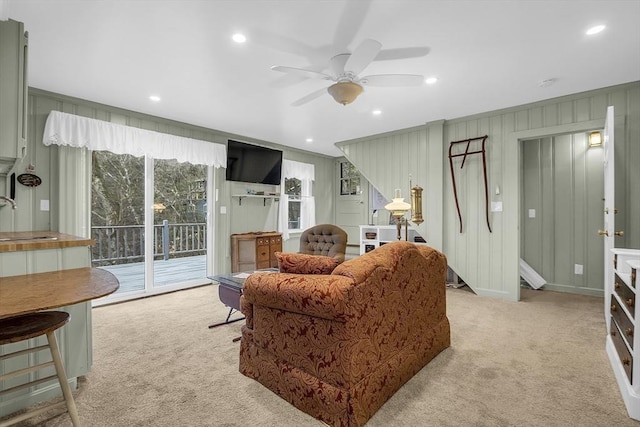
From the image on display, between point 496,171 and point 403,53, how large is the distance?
2.32 meters

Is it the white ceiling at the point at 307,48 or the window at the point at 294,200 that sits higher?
the white ceiling at the point at 307,48

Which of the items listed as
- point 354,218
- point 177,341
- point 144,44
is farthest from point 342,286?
point 354,218

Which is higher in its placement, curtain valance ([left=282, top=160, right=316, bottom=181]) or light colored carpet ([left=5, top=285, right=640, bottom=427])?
curtain valance ([left=282, top=160, right=316, bottom=181])

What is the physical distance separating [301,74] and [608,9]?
2118mm

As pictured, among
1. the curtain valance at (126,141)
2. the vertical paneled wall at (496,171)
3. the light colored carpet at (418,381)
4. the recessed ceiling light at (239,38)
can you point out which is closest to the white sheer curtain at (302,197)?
the curtain valance at (126,141)

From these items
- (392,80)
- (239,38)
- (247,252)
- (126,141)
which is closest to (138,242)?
(247,252)

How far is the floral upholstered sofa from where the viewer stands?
1521 mm

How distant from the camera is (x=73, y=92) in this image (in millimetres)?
3369

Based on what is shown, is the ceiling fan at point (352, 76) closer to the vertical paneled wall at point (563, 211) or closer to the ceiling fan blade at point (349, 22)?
the ceiling fan blade at point (349, 22)

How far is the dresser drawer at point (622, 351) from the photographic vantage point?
176 centimetres

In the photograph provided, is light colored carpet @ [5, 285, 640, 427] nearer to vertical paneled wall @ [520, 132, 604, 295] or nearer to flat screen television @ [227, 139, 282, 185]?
vertical paneled wall @ [520, 132, 604, 295]

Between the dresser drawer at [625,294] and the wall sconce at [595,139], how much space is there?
277 centimetres

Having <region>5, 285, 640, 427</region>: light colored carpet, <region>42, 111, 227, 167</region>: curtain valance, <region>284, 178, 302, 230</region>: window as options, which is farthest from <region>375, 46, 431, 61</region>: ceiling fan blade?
<region>284, 178, 302, 230</region>: window

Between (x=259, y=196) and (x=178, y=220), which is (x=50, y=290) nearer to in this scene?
(x=259, y=196)
